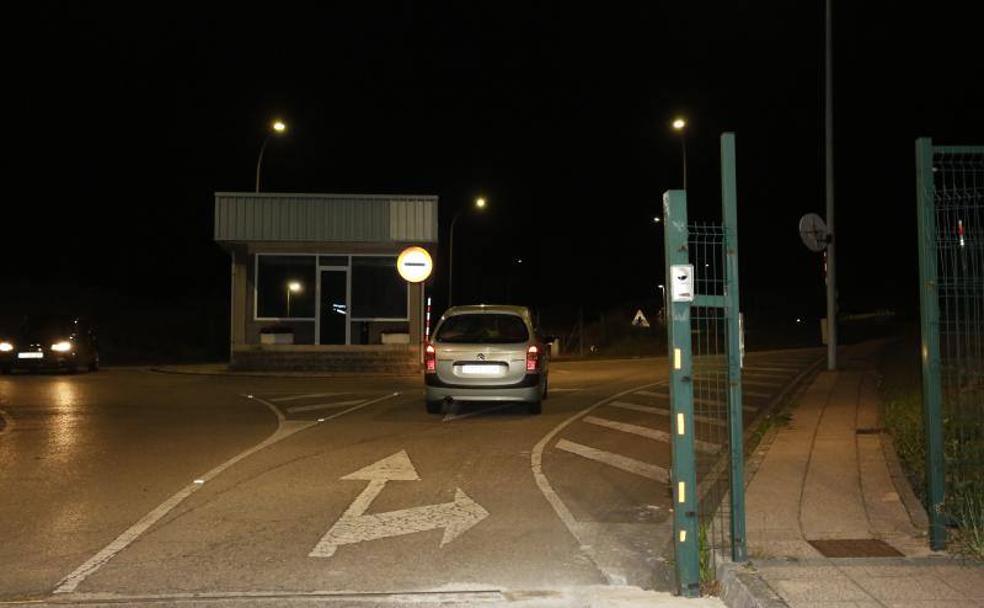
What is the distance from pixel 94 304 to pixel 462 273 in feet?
112

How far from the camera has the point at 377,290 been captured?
26.9m

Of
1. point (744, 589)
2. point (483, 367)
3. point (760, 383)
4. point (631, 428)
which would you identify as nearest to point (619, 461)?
point (631, 428)

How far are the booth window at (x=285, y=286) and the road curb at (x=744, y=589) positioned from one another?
882 inches

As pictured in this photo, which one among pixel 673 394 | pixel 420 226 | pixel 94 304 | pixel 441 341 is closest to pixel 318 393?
pixel 441 341

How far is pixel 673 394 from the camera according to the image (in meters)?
5.31

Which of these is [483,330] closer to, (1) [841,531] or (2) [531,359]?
(2) [531,359]

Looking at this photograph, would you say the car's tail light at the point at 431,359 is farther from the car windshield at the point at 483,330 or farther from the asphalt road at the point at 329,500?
the asphalt road at the point at 329,500

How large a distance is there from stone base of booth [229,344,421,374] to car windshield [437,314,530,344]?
34.2 feet

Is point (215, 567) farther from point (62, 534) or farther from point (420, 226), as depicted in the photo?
point (420, 226)

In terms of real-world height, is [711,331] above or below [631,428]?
above

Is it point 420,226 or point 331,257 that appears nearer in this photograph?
point 420,226

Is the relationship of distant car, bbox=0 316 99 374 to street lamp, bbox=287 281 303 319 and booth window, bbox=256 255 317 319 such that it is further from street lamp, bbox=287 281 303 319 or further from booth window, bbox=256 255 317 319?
street lamp, bbox=287 281 303 319

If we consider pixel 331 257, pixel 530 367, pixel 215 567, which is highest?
pixel 331 257

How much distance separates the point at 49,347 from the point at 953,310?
2270 centimetres
